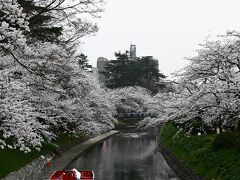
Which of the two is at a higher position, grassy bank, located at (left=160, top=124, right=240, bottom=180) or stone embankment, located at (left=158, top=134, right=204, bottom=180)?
grassy bank, located at (left=160, top=124, right=240, bottom=180)

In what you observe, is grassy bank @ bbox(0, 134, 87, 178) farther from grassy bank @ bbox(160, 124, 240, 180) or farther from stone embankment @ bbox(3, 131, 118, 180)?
grassy bank @ bbox(160, 124, 240, 180)

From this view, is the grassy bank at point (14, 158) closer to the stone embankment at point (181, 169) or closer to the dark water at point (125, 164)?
the dark water at point (125, 164)

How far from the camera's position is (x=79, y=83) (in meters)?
34.3

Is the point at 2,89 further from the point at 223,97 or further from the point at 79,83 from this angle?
the point at 79,83

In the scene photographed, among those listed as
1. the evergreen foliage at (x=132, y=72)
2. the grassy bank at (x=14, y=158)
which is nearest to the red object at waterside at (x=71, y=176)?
the grassy bank at (x=14, y=158)

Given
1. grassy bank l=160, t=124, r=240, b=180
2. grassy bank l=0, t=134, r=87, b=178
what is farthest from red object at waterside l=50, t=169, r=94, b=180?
grassy bank l=160, t=124, r=240, b=180

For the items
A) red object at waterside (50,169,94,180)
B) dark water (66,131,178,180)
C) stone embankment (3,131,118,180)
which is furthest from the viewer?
dark water (66,131,178,180)

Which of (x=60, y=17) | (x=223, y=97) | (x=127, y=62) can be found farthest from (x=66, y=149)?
(x=127, y=62)

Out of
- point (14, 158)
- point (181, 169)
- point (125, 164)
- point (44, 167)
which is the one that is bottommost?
point (125, 164)

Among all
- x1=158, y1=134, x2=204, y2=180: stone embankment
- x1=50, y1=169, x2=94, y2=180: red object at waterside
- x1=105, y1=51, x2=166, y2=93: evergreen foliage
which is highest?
x1=105, y1=51, x2=166, y2=93: evergreen foliage

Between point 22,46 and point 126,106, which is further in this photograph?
point 126,106

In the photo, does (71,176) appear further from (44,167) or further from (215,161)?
(215,161)

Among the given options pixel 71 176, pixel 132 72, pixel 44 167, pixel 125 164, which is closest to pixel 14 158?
pixel 44 167

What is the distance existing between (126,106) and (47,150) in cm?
5473
